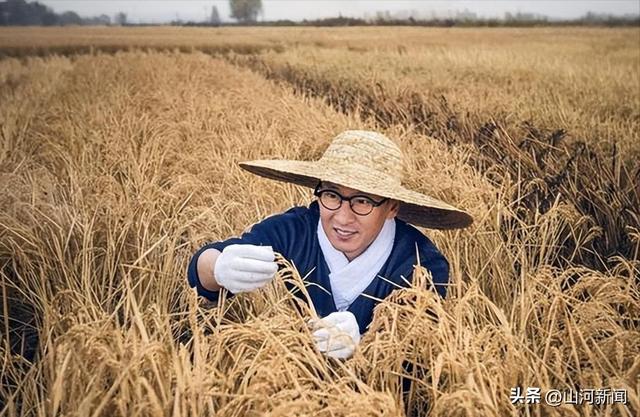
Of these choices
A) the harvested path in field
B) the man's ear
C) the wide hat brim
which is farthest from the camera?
the harvested path in field

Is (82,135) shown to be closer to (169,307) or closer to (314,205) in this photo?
(169,307)

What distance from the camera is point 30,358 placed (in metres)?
1.74

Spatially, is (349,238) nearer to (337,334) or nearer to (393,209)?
(393,209)

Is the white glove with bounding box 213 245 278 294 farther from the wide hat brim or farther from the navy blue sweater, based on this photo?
the wide hat brim

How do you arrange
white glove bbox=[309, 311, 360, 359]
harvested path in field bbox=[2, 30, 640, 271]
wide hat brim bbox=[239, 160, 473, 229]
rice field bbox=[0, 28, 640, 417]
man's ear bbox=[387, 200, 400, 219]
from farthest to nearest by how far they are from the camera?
1. harvested path in field bbox=[2, 30, 640, 271]
2. man's ear bbox=[387, 200, 400, 219]
3. wide hat brim bbox=[239, 160, 473, 229]
4. white glove bbox=[309, 311, 360, 359]
5. rice field bbox=[0, 28, 640, 417]

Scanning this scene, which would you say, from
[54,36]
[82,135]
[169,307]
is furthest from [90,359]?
[54,36]

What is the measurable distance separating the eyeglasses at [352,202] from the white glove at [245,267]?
0.71ft

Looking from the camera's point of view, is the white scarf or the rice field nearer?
the rice field

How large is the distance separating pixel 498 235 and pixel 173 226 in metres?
1.11

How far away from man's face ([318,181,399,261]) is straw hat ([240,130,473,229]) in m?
0.04

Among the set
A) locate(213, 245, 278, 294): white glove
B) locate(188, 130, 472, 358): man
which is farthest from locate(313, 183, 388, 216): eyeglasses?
locate(213, 245, 278, 294): white glove

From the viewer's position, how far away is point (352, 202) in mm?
1462

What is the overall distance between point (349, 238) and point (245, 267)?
0.28 meters

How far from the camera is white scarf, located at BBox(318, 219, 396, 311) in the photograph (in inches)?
58.1
